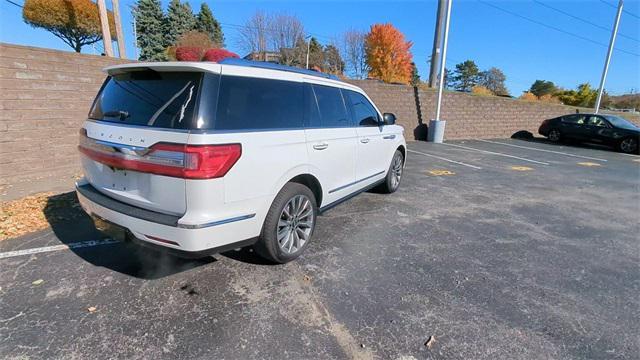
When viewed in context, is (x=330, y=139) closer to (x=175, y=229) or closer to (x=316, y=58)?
(x=175, y=229)

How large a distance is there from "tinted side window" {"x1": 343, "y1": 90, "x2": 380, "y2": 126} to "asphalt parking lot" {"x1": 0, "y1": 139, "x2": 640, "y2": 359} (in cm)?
133

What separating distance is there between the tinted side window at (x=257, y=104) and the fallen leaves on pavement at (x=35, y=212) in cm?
315

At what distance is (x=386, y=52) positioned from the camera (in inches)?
1695

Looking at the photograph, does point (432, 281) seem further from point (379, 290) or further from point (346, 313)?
point (346, 313)

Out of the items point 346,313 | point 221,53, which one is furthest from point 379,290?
point 221,53

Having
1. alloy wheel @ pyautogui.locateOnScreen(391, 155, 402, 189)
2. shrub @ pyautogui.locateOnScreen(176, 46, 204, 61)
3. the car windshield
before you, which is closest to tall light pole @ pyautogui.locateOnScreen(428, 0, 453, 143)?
the car windshield

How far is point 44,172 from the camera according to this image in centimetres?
588

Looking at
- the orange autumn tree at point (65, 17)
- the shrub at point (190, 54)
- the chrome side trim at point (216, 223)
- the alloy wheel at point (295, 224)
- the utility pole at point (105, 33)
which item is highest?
the orange autumn tree at point (65, 17)

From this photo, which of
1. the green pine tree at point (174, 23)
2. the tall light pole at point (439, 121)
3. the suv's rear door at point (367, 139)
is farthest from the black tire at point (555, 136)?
the green pine tree at point (174, 23)

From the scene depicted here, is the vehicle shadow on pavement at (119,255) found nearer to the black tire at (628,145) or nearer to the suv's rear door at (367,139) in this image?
the suv's rear door at (367,139)

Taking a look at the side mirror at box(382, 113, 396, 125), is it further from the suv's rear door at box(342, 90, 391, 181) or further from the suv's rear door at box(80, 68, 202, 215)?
the suv's rear door at box(80, 68, 202, 215)

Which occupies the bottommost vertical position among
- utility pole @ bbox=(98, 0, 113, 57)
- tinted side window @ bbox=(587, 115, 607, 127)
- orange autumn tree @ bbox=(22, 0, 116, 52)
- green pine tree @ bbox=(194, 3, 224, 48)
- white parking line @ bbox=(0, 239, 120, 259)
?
white parking line @ bbox=(0, 239, 120, 259)

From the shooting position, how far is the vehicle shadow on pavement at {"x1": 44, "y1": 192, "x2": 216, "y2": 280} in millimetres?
2979

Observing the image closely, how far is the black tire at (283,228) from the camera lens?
2.76 metres
